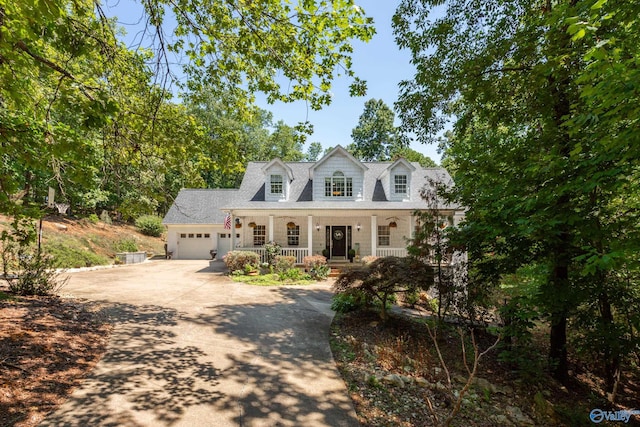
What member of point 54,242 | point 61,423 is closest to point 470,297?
point 61,423

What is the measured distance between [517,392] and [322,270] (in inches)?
389

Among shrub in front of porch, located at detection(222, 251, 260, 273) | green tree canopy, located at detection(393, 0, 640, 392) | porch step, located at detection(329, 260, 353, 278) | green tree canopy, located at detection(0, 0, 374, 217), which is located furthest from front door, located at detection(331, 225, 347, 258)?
green tree canopy, located at detection(0, 0, 374, 217)

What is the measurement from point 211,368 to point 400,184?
1435cm

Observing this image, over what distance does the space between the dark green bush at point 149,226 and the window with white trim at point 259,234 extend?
49.9 ft

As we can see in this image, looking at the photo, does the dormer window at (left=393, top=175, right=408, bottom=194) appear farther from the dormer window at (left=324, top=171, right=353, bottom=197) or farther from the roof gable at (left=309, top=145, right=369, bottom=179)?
the dormer window at (left=324, top=171, right=353, bottom=197)

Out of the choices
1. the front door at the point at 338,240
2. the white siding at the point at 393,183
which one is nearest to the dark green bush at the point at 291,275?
the front door at the point at 338,240

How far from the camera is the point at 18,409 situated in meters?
3.54

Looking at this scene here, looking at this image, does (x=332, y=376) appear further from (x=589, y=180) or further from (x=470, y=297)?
(x=589, y=180)

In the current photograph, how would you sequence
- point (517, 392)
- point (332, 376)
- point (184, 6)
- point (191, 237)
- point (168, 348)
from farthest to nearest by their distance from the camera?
point (191, 237)
point (168, 348)
point (517, 392)
point (332, 376)
point (184, 6)

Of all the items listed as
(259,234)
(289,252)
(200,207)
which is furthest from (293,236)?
(200,207)

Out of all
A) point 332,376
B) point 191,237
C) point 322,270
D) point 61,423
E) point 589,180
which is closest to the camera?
point 61,423

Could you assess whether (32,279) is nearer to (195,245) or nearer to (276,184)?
(276,184)

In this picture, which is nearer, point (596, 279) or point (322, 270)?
point (596, 279)

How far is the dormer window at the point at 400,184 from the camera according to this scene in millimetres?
16984
